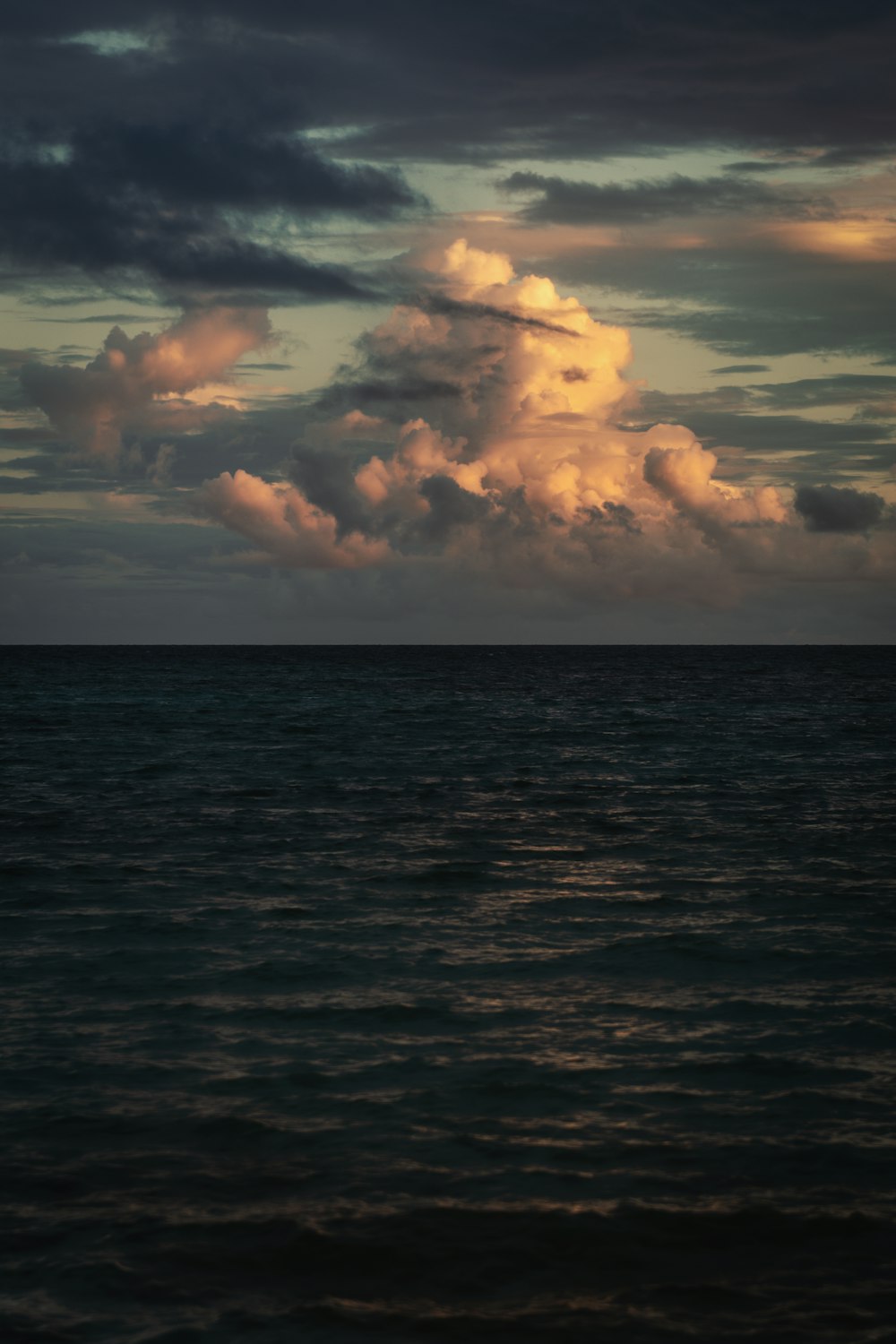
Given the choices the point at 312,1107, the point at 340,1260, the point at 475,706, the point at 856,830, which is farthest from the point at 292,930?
the point at 475,706

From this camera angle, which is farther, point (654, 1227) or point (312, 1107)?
point (312, 1107)

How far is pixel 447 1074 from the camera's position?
14078 millimetres

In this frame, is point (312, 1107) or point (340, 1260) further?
point (312, 1107)

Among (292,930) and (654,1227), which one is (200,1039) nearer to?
(292,930)

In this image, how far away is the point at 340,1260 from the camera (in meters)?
9.97

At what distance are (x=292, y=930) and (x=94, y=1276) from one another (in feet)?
36.2

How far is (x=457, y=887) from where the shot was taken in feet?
79.5

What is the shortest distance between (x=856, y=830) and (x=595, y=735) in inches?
1254

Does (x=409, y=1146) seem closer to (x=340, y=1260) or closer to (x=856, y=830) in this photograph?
(x=340, y=1260)

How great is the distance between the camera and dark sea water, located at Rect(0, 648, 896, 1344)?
964cm

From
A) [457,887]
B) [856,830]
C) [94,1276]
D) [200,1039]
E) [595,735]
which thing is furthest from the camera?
[595,735]

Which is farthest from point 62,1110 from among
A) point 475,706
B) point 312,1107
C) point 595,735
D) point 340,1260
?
point 475,706

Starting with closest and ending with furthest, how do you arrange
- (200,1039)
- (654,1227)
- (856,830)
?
(654,1227) → (200,1039) → (856,830)

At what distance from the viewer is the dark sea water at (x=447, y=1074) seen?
964cm
